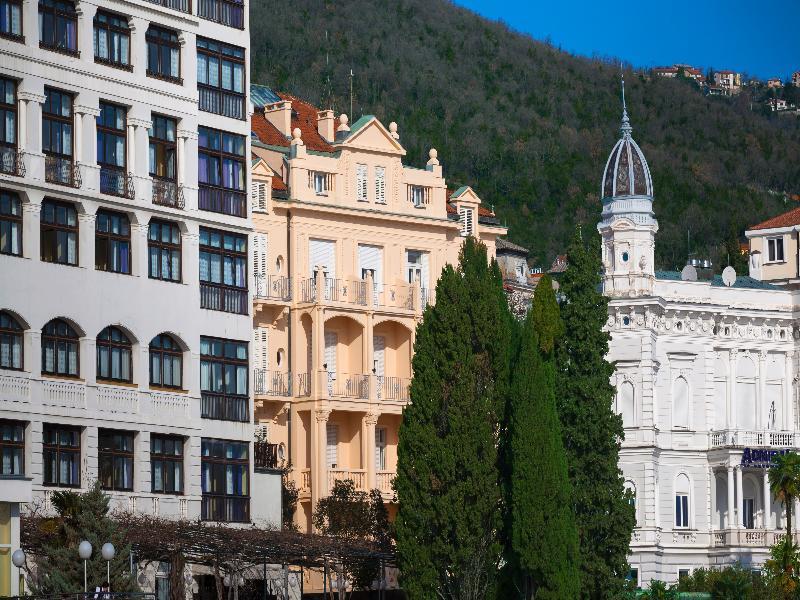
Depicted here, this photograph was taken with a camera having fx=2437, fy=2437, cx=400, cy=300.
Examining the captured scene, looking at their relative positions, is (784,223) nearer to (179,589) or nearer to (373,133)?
(373,133)

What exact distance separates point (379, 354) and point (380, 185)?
630 cm

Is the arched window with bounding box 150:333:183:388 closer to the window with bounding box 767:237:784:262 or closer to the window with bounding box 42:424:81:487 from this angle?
the window with bounding box 42:424:81:487

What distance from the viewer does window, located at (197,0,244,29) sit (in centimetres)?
7725

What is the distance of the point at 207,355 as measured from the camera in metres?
75.9

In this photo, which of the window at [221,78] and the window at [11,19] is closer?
the window at [11,19]

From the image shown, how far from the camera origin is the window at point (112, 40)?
73188 mm

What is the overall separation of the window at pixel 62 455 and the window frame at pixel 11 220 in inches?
205

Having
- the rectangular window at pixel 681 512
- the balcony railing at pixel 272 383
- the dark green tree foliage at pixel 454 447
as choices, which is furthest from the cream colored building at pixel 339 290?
the rectangular window at pixel 681 512

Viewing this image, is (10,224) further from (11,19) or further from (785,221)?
(785,221)

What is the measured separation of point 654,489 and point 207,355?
33060mm

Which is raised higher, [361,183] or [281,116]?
[281,116]

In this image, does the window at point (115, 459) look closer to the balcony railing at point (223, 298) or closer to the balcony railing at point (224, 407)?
the balcony railing at point (224, 407)

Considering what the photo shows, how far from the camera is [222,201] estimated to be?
253ft

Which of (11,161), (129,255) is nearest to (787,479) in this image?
(129,255)
